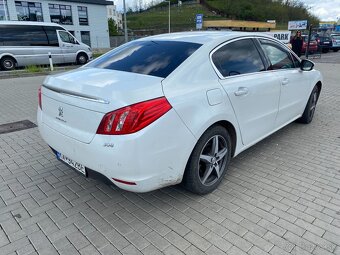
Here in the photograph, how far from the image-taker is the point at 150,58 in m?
3.05

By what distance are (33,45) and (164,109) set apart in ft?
50.7

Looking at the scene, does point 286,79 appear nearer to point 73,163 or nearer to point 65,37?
point 73,163

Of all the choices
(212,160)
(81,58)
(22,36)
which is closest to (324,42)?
(81,58)

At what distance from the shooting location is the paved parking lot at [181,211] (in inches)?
94.9

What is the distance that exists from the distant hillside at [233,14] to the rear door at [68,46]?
46948mm

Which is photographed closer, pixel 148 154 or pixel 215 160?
pixel 148 154

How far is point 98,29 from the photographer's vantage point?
35719 mm

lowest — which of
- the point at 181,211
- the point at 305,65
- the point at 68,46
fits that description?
the point at 181,211

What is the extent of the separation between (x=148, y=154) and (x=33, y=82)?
395 inches

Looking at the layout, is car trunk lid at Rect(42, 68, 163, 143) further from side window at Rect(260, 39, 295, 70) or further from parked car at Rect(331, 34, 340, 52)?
parked car at Rect(331, 34, 340, 52)

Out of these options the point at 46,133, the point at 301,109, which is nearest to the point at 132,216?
the point at 46,133

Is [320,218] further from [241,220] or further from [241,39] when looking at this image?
[241,39]

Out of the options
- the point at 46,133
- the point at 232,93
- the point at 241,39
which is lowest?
the point at 46,133

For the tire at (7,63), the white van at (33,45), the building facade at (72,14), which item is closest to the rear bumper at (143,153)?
the tire at (7,63)
